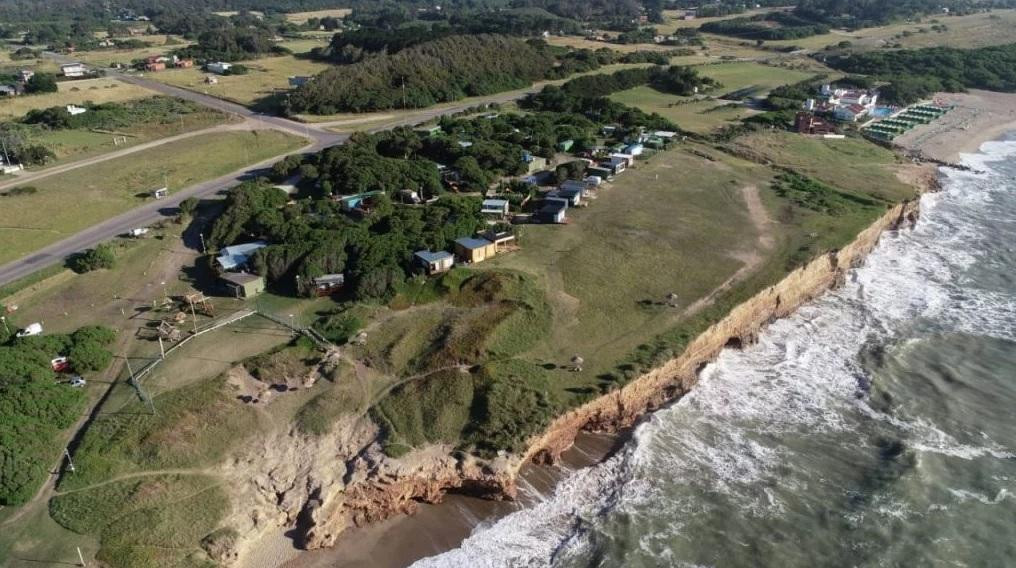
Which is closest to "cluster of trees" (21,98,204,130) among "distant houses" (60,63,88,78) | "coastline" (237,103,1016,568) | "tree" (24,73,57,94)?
"tree" (24,73,57,94)

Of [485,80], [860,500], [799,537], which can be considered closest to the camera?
[799,537]

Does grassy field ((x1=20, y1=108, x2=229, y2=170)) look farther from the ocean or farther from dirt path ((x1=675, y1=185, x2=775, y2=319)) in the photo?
the ocean

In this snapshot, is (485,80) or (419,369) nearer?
(419,369)

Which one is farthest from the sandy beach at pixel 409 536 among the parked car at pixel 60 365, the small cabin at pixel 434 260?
the small cabin at pixel 434 260

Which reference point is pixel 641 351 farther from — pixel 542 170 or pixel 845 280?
pixel 542 170

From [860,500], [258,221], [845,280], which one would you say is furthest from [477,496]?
[845,280]

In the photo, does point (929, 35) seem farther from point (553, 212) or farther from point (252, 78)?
point (252, 78)
